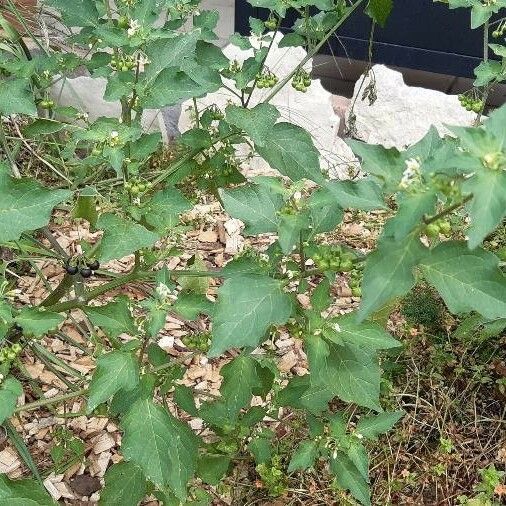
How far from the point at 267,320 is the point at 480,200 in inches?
16.9

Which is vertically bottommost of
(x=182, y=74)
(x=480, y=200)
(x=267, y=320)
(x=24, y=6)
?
(x=24, y=6)

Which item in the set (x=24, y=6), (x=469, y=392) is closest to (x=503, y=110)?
(x=469, y=392)

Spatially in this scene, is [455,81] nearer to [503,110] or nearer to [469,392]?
[469,392]

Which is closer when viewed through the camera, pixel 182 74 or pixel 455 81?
pixel 182 74

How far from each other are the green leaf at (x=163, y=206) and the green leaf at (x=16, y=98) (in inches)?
12.0

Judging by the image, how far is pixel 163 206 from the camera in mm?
1545

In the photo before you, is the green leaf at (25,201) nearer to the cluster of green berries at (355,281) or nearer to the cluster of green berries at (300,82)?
the cluster of green berries at (355,281)

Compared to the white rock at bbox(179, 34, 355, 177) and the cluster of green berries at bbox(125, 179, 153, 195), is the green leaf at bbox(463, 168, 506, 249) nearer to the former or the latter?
the cluster of green berries at bbox(125, 179, 153, 195)

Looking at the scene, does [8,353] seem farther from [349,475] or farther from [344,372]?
[349,475]

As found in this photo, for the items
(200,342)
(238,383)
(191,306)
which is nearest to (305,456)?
(238,383)

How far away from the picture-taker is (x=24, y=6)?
128 inches

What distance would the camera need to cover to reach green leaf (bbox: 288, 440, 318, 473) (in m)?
1.66

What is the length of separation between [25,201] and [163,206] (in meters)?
0.30

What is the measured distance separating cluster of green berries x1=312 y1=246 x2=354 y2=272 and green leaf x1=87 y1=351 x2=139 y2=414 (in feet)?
1.40
